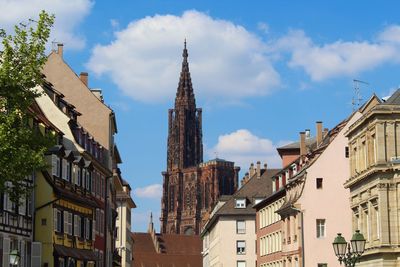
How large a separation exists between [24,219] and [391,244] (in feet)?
68.2

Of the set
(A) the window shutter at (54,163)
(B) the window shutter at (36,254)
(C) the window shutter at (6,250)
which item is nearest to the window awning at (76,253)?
(B) the window shutter at (36,254)

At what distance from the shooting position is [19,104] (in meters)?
32.2

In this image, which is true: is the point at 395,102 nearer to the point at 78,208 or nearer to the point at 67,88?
the point at 78,208

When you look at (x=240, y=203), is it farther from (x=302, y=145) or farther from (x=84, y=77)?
(x=84, y=77)

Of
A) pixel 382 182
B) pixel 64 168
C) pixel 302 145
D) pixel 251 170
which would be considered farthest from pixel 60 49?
pixel 251 170

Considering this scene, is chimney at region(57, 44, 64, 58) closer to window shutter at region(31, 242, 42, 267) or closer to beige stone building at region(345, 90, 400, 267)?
window shutter at region(31, 242, 42, 267)

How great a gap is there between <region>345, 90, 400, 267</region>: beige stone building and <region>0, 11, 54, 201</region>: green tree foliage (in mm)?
25425

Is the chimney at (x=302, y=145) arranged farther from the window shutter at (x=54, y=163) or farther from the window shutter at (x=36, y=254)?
the window shutter at (x=36, y=254)

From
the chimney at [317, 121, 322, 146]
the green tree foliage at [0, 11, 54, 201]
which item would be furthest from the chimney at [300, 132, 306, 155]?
the green tree foliage at [0, 11, 54, 201]

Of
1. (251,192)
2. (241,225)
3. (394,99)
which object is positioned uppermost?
(251,192)

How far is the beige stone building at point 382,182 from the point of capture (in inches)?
2046

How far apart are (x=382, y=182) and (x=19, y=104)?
26.8 meters

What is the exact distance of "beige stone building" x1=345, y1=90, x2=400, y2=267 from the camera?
171 ft

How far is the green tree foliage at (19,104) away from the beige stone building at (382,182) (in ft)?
83.4
